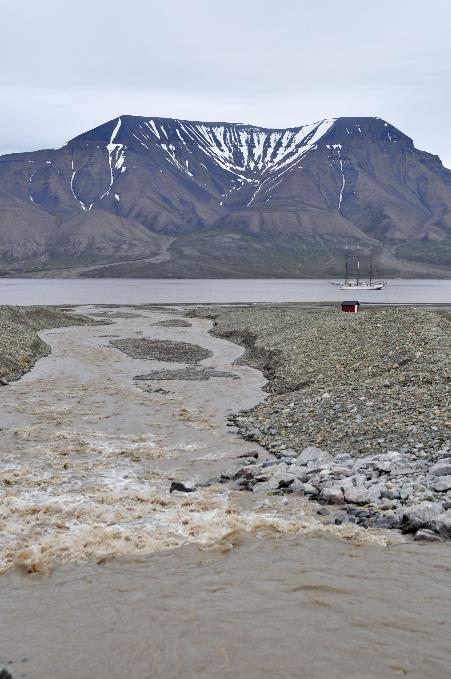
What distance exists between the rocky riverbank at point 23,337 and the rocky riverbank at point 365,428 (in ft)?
58.5

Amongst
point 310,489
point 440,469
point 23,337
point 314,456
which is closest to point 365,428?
point 314,456

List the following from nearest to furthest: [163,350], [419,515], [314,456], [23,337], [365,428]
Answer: [419,515] < [314,456] < [365,428] < [163,350] < [23,337]

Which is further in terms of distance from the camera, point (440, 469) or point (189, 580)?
point (440, 469)

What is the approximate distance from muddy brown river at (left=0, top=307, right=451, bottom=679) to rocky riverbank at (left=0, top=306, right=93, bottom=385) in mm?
19155

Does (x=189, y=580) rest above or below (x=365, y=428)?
below

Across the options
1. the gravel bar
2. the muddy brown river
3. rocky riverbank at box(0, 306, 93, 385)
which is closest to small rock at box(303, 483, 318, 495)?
the muddy brown river

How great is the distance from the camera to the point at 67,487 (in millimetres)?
17344

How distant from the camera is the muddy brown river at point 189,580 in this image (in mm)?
9242

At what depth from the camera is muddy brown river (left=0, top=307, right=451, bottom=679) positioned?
30.3 ft

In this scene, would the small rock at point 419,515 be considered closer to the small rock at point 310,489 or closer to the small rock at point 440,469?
the small rock at point 440,469

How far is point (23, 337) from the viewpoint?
53.3 m

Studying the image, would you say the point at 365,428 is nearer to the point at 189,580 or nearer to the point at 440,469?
the point at 440,469

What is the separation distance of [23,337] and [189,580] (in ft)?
150

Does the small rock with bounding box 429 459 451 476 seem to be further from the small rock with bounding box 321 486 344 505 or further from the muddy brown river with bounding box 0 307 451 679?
the muddy brown river with bounding box 0 307 451 679
